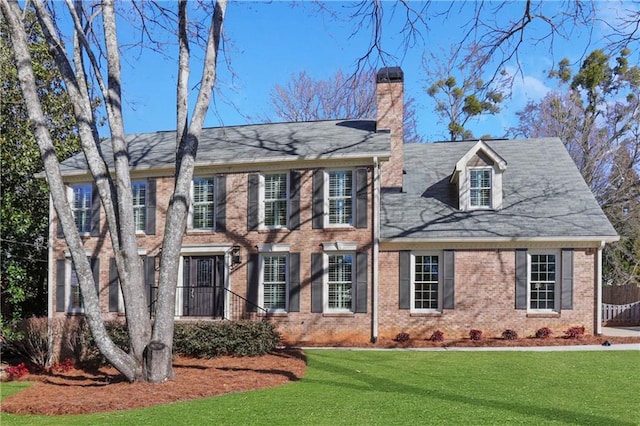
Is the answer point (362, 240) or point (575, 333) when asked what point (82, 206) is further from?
point (575, 333)

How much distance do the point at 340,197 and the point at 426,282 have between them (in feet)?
11.0

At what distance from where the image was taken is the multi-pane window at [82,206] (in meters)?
17.5

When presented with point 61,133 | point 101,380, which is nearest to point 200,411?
point 101,380

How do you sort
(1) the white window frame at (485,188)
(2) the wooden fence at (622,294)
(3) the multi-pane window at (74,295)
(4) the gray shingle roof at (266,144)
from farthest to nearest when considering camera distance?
(2) the wooden fence at (622,294) < (3) the multi-pane window at (74,295) < (1) the white window frame at (485,188) < (4) the gray shingle roof at (266,144)

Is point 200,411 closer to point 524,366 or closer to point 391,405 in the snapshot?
point 391,405

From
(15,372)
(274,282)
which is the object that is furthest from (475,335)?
(15,372)

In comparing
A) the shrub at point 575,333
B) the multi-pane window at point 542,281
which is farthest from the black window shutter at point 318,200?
the shrub at point 575,333

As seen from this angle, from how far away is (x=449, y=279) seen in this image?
595 inches

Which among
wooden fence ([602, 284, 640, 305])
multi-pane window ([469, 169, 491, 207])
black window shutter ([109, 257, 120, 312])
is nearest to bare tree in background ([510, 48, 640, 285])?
wooden fence ([602, 284, 640, 305])

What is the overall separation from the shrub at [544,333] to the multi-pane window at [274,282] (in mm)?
6834

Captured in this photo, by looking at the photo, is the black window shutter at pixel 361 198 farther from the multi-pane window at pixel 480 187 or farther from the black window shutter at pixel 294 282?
the multi-pane window at pixel 480 187

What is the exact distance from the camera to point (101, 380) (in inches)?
437

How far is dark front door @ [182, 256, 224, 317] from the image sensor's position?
52.9ft

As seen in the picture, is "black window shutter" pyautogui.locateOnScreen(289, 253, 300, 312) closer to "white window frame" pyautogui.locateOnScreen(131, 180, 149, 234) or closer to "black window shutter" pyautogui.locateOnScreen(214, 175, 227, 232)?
"black window shutter" pyautogui.locateOnScreen(214, 175, 227, 232)
